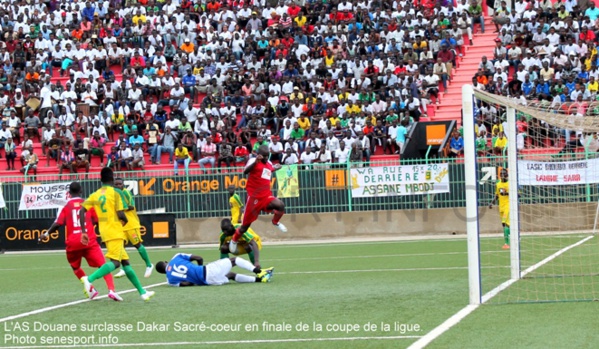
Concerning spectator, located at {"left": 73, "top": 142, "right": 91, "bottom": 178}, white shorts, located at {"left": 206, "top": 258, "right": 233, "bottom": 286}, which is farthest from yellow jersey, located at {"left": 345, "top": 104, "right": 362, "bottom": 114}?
white shorts, located at {"left": 206, "top": 258, "right": 233, "bottom": 286}

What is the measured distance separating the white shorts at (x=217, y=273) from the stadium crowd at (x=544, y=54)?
16000mm

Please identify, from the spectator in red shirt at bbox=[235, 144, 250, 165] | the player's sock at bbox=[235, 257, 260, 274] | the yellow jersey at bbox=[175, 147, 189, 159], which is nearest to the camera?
the player's sock at bbox=[235, 257, 260, 274]

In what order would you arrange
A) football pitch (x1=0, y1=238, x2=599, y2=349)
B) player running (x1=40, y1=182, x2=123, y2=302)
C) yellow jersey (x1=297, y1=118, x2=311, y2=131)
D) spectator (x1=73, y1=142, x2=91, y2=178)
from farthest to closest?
yellow jersey (x1=297, y1=118, x2=311, y2=131) → spectator (x1=73, y1=142, x2=91, y2=178) → player running (x1=40, y1=182, x2=123, y2=302) → football pitch (x1=0, y1=238, x2=599, y2=349)

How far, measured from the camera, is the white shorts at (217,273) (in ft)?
49.8

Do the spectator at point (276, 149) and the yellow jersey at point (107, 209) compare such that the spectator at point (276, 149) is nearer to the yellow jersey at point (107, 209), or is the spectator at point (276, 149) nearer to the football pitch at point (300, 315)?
the football pitch at point (300, 315)

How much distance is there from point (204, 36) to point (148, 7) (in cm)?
425

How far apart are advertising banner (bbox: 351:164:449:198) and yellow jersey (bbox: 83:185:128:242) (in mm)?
16845

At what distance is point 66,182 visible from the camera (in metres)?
31.1

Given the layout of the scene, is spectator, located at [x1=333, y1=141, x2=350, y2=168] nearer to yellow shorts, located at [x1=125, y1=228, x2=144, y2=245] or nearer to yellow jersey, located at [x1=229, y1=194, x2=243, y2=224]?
yellow jersey, located at [x1=229, y1=194, x2=243, y2=224]

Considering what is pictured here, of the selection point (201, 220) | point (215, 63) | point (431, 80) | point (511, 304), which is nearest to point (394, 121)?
point (431, 80)

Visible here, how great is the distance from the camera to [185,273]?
15.2 meters

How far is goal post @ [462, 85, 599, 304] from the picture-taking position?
1164 cm

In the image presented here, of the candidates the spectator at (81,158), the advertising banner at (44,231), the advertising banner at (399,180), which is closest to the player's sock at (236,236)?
the advertising banner at (44,231)

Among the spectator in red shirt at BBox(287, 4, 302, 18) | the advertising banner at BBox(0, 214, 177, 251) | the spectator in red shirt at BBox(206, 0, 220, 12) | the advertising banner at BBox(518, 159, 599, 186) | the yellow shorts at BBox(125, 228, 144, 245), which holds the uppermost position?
the spectator in red shirt at BBox(206, 0, 220, 12)
